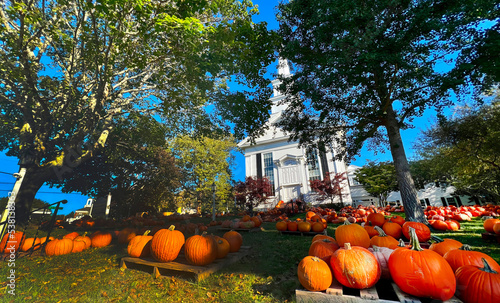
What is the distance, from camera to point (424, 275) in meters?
1.70

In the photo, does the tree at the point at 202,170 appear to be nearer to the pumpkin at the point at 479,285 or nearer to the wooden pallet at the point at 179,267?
the wooden pallet at the point at 179,267

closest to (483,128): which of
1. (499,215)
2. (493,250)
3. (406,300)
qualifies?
(499,215)

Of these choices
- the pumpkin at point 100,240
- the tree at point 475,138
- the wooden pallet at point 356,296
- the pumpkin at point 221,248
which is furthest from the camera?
the tree at point 475,138

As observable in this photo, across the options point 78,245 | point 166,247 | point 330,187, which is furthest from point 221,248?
point 330,187

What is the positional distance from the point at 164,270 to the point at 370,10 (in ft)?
25.7

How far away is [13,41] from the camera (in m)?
5.47

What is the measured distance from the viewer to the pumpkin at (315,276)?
1.94 meters

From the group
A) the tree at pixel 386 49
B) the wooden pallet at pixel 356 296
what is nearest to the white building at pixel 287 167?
the tree at pixel 386 49

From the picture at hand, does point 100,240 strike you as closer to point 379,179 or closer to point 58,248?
point 58,248

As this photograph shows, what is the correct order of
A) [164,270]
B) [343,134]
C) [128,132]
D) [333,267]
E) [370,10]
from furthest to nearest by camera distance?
[128,132] → [343,134] → [370,10] → [164,270] → [333,267]

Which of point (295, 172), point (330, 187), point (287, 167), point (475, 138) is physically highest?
point (287, 167)

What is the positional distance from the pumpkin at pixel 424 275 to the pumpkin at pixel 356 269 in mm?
203

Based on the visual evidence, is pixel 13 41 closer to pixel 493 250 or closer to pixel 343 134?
pixel 343 134

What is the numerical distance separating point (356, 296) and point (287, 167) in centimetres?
1761
